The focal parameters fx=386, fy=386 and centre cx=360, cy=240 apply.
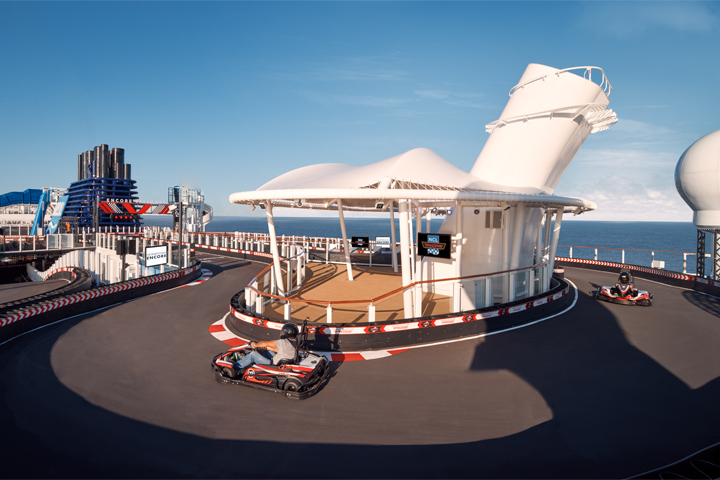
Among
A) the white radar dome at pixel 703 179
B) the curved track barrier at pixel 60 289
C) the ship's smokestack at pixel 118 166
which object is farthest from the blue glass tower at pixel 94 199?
the white radar dome at pixel 703 179

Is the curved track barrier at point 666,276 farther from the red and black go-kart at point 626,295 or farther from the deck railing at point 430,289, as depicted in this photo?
the deck railing at point 430,289

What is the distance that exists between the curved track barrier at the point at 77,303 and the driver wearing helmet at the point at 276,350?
723 cm

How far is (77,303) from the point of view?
13047mm

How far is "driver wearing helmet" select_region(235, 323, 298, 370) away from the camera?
289 inches

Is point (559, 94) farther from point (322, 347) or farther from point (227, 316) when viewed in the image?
point (227, 316)

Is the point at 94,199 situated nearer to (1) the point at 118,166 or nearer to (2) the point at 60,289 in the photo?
(1) the point at 118,166

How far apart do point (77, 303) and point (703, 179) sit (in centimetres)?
2934

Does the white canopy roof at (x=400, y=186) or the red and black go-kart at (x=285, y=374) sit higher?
the white canopy roof at (x=400, y=186)

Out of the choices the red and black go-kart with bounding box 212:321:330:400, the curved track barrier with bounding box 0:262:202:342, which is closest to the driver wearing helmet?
the red and black go-kart with bounding box 212:321:330:400

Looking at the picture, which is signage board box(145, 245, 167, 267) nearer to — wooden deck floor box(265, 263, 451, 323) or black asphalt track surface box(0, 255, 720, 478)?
wooden deck floor box(265, 263, 451, 323)

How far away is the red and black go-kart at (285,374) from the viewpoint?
7.01 m

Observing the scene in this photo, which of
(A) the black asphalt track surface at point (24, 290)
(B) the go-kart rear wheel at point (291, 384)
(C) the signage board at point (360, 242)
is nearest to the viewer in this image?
(B) the go-kart rear wheel at point (291, 384)

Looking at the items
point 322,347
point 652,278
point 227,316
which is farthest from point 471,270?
point 652,278

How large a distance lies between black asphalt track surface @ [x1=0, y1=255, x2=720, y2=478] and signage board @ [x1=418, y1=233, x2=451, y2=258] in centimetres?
312
